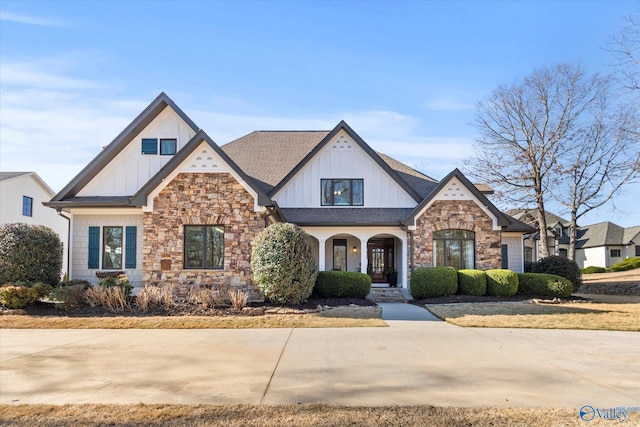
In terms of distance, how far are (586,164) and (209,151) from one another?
77.3ft

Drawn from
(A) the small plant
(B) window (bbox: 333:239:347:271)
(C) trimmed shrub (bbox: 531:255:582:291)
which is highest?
(B) window (bbox: 333:239:347:271)

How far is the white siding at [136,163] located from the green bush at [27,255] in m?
3.14

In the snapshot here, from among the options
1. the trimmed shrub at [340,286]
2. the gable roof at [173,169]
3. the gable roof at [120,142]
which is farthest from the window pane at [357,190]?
the gable roof at [120,142]

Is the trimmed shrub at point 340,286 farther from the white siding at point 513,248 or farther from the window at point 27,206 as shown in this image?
the window at point 27,206

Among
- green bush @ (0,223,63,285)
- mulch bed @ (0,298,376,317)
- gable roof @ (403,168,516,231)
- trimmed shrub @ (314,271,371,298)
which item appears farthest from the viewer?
gable roof @ (403,168,516,231)

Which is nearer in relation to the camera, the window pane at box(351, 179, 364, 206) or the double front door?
the window pane at box(351, 179, 364, 206)

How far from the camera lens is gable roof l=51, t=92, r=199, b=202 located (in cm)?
1683

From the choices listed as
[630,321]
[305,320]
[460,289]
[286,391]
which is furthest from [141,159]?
[630,321]

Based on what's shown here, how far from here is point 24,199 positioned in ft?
108

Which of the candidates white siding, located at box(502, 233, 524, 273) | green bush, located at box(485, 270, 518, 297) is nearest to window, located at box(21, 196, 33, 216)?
green bush, located at box(485, 270, 518, 297)

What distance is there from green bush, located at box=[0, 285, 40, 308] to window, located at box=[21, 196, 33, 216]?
77.0ft

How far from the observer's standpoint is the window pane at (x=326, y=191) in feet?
65.6

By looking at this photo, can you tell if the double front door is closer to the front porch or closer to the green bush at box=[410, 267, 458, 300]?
the front porch

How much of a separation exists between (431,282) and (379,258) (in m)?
5.83
